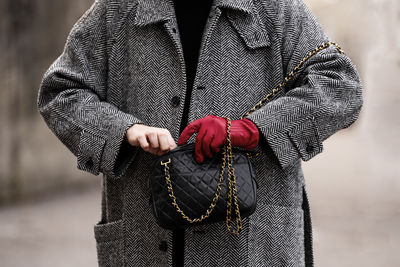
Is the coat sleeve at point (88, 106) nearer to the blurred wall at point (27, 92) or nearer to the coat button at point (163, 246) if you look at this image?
the coat button at point (163, 246)

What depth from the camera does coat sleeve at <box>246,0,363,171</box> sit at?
7.19ft

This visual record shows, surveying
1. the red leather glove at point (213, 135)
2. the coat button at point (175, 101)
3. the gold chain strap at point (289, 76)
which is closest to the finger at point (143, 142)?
the red leather glove at point (213, 135)

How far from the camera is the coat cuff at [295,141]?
7.16 ft

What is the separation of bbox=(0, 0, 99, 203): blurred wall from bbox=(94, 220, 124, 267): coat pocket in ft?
18.4

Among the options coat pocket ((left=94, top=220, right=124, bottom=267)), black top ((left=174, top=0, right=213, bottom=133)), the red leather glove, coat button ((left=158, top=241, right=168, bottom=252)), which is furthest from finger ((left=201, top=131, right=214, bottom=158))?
coat pocket ((left=94, top=220, right=124, bottom=267))

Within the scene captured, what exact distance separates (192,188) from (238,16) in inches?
26.0

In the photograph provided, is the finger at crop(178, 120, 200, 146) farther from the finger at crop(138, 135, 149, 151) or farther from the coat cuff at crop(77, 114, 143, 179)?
the coat cuff at crop(77, 114, 143, 179)

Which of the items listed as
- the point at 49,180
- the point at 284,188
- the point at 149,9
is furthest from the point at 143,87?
the point at 49,180

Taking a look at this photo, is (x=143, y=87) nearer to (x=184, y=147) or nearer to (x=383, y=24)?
(x=184, y=147)

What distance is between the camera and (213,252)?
90.5 inches

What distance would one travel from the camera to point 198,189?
6.59 ft

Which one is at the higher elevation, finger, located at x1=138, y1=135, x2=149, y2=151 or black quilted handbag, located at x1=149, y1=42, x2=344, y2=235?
finger, located at x1=138, y1=135, x2=149, y2=151

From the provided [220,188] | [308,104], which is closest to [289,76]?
[308,104]

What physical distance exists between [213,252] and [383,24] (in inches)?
394
